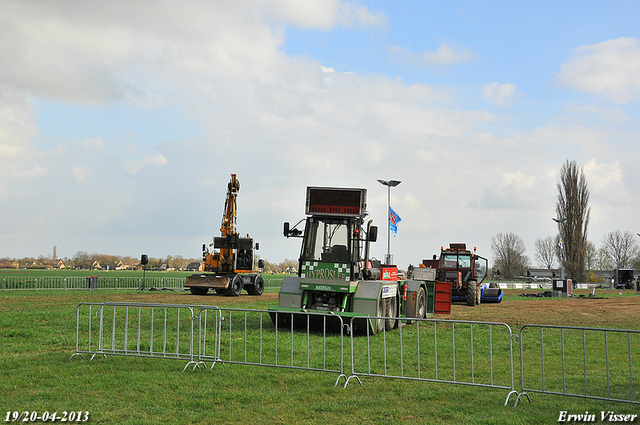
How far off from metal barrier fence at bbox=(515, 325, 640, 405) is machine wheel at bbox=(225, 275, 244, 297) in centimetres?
1700

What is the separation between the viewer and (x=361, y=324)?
12.3m

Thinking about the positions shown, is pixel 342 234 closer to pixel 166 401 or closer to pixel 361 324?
pixel 361 324

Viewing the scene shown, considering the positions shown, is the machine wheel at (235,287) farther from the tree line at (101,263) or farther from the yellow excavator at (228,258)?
the tree line at (101,263)

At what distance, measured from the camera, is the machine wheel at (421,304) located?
16281 mm

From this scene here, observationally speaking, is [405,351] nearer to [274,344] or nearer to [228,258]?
[274,344]

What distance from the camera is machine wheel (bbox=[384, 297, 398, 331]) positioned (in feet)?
45.3

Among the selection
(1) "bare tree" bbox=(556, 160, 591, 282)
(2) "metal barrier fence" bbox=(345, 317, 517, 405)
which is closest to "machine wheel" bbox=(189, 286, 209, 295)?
(2) "metal barrier fence" bbox=(345, 317, 517, 405)

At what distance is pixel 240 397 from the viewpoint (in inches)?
266

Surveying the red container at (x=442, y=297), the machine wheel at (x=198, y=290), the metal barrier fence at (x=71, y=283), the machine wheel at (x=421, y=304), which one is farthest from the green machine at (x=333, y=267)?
the metal barrier fence at (x=71, y=283)

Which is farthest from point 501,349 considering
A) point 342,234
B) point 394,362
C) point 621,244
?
point 621,244

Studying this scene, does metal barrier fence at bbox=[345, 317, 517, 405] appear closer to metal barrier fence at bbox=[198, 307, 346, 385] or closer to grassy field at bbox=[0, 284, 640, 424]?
grassy field at bbox=[0, 284, 640, 424]

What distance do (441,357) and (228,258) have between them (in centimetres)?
1969

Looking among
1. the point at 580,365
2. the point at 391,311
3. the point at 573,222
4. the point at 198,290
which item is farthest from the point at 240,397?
the point at 573,222

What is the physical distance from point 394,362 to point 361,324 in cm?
294
